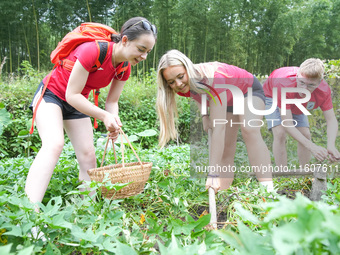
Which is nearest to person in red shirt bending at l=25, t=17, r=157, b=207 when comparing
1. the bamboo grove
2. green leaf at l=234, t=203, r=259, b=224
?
green leaf at l=234, t=203, r=259, b=224

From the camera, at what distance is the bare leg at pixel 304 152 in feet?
6.59

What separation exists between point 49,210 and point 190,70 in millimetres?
1134

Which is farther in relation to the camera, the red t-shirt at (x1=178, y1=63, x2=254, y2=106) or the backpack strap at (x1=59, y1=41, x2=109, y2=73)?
the red t-shirt at (x1=178, y1=63, x2=254, y2=106)

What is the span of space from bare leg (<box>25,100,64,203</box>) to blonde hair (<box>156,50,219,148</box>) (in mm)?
624

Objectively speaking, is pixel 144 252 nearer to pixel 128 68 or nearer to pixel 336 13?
pixel 128 68

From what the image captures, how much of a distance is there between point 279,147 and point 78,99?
4.78ft

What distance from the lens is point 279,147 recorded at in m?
2.21

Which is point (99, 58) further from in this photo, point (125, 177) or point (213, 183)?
point (213, 183)

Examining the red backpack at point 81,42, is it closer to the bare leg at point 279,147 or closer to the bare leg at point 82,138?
the bare leg at point 82,138

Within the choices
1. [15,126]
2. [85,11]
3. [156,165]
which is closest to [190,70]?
[156,165]

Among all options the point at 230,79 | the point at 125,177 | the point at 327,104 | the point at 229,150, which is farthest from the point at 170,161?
the point at 327,104

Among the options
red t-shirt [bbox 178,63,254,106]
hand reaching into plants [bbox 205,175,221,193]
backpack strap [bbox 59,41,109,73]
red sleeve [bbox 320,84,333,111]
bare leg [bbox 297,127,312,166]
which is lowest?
hand reaching into plants [bbox 205,175,221,193]

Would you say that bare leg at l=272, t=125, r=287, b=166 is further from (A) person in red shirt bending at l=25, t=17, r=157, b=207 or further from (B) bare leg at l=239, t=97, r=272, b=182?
(A) person in red shirt bending at l=25, t=17, r=157, b=207

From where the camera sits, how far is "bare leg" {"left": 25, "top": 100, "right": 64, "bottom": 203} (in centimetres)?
139
